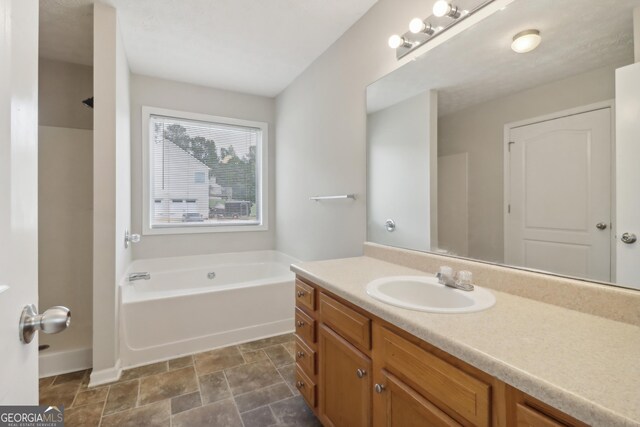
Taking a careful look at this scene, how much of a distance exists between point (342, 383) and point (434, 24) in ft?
6.07

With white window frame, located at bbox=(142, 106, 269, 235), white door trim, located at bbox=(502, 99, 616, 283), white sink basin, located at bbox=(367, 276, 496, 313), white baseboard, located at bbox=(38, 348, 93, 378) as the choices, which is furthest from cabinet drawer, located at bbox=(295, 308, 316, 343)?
white window frame, located at bbox=(142, 106, 269, 235)

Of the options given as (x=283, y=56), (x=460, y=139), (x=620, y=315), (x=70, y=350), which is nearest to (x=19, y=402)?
(x=620, y=315)

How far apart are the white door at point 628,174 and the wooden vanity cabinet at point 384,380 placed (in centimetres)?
65

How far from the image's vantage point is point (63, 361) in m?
2.20

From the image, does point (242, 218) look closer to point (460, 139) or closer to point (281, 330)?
point (281, 330)

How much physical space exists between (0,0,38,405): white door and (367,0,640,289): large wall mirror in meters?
1.54

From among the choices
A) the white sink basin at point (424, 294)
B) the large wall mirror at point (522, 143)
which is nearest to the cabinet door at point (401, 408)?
the white sink basin at point (424, 294)

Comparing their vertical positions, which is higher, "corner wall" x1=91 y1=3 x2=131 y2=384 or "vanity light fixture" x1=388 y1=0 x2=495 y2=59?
"vanity light fixture" x1=388 y1=0 x2=495 y2=59

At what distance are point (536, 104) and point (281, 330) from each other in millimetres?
2538

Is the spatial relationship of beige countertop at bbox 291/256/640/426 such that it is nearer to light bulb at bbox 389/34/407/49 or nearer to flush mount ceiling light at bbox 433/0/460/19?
flush mount ceiling light at bbox 433/0/460/19

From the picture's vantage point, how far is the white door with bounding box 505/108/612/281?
3.28 ft

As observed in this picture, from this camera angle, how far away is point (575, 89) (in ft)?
3.48

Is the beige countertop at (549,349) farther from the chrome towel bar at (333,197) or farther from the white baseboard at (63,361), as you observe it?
the white baseboard at (63,361)

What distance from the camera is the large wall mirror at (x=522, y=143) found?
3.25ft
